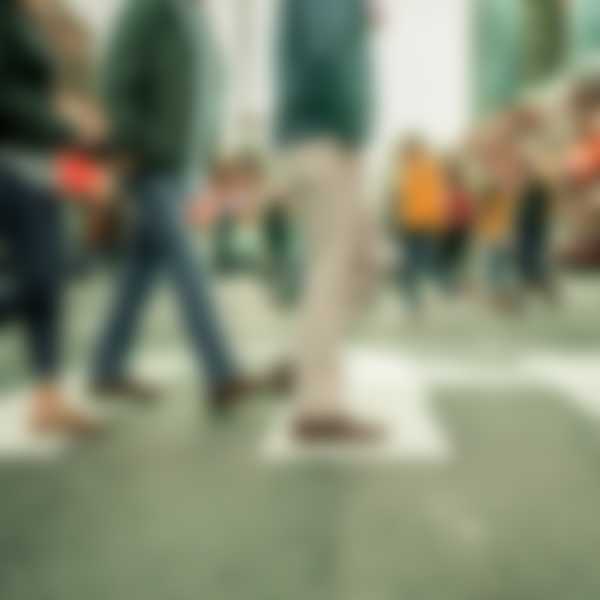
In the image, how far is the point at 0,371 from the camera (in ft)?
16.5

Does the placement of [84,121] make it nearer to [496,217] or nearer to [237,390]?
[237,390]

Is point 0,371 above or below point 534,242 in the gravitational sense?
above

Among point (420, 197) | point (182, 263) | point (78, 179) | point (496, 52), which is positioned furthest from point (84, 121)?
point (496, 52)

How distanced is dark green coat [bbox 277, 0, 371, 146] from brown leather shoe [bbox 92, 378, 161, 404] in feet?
4.26

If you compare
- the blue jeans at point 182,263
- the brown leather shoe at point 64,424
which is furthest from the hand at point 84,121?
the brown leather shoe at point 64,424

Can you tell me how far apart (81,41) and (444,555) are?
41.7 feet

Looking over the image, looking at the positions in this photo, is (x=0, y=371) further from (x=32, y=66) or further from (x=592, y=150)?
(x=592, y=150)

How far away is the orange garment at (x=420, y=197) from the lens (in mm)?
8047

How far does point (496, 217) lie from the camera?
9000mm

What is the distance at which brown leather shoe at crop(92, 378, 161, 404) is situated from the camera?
13.4 feet

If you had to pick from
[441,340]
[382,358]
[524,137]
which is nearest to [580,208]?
[524,137]

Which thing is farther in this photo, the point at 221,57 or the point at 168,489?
the point at 221,57

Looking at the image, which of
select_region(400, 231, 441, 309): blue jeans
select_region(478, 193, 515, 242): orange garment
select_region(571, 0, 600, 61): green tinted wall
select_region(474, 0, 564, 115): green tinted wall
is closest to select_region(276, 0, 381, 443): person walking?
select_region(571, 0, 600, 61): green tinted wall

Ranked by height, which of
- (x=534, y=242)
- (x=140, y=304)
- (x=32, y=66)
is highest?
(x=32, y=66)
